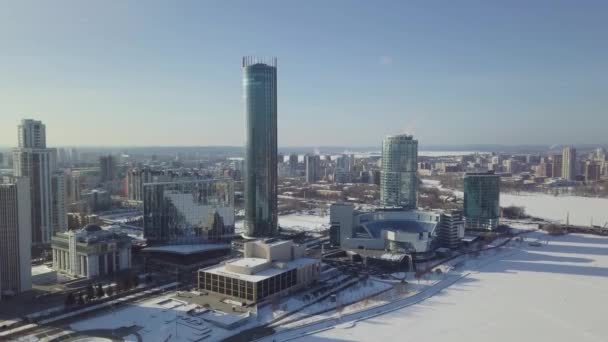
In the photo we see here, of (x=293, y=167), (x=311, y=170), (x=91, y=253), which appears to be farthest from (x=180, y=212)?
(x=293, y=167)

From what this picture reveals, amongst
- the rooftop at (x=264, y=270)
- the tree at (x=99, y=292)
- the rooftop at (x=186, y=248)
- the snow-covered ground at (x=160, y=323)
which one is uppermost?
the rooftop at (x=264, y=270)

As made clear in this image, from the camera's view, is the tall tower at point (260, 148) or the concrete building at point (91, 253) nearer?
the concrete building at point (91, 253)

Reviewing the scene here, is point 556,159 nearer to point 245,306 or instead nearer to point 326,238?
point 326,238

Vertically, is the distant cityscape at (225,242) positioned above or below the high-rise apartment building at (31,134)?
below

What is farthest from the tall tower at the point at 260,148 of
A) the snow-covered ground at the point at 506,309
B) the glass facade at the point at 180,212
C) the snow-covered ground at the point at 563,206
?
the snow-covered ground at the point at 563,206

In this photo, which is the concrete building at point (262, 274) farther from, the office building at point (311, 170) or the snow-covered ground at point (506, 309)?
the office building at point (311, 170)

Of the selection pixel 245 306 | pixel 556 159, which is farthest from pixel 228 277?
pixel 556 159

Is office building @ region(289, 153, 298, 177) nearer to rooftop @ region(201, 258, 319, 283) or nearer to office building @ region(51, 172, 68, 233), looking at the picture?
office building @ region(51, 172, 68, 233)

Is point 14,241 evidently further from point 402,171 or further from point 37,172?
point 402,171
